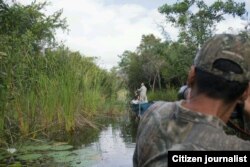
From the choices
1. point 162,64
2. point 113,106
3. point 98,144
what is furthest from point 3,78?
point 162,64

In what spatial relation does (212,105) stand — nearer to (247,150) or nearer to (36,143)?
(247,150)

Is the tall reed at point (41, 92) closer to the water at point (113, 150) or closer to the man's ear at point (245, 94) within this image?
the water at point (113, 150)

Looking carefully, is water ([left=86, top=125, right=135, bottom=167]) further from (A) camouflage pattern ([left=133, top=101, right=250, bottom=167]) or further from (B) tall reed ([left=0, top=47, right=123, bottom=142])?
(A) camouflage pattern ([left=133, top=101, right=250, bottom=167])

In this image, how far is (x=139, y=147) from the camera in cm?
190

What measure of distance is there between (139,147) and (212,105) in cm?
36

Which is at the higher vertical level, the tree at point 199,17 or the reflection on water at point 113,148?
the tree at point 199,17

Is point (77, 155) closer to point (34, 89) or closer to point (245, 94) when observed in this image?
point (34, 89)

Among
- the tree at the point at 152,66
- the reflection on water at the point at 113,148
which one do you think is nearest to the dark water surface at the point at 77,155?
the reflection on water at the point at 113,148

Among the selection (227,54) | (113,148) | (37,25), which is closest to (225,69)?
(227,54)

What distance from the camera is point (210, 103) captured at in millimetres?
1711

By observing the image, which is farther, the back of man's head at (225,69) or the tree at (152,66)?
the tree at (152,66)

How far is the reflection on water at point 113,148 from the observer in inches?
306

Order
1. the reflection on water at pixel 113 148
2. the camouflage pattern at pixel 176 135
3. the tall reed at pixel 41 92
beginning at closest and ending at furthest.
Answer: the camouflage pattern at pixel 176 135 < the reflection on water at pixel 113 148 < the tall reed at pixel 41 92

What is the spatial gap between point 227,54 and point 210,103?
0.61 feet
